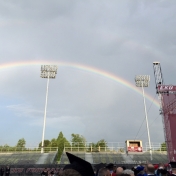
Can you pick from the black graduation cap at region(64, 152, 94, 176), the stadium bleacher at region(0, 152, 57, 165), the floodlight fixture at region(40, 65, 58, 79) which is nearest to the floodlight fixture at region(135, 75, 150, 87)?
the floodlight fixture at region(40, 65, 58, 79)

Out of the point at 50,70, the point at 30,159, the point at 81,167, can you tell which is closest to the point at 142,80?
the point at 50,70

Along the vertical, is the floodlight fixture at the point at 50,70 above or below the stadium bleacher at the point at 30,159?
above

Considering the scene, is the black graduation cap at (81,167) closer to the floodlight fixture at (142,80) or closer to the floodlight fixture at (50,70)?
the floodlight fixture at (50,70)

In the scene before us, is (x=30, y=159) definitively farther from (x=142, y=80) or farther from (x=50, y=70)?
(x=142, y=80)

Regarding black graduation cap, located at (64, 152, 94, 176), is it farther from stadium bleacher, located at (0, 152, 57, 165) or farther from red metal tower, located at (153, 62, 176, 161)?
stadium bleacher, located at (0, 152, 57, 165)

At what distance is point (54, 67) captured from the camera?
4328 centimetres

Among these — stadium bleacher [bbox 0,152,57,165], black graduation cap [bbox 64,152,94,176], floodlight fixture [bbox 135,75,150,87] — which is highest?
floodlight fixture [bbox 135,75,150,87]

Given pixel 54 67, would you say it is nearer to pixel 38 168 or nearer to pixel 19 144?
pixel 38 168

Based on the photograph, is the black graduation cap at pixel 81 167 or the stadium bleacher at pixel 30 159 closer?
the black graduation cap at pixel 81 167

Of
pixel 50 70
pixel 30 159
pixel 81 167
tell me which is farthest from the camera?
pixel 50 70

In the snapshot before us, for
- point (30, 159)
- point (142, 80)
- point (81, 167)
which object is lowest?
point (30, 159)

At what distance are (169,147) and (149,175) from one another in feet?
45.9

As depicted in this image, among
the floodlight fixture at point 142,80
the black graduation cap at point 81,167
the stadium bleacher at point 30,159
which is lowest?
the stadium bleacher at point 30,159

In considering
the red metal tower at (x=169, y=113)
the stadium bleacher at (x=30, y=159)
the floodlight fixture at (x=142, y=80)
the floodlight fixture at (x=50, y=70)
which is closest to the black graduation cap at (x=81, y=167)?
the red metal tower at (x=169, y=113)
